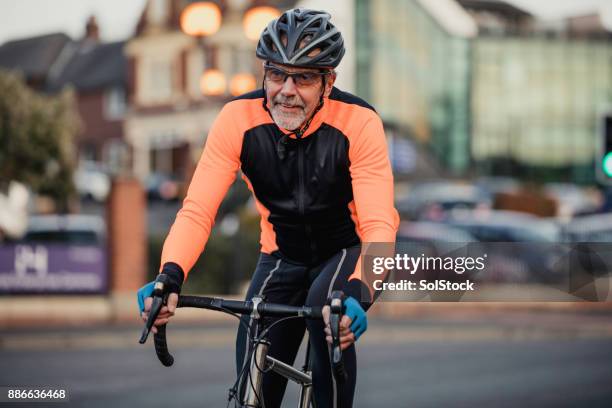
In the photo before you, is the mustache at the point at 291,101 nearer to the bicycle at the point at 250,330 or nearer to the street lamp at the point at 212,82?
the bicycle at the point at 250,330

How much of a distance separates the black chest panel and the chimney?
5336 cm

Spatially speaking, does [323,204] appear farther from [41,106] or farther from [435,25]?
[435,25]

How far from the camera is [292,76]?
3658 millimetres

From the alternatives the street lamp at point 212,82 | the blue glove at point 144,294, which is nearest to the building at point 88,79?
the street lamp at point 212,82

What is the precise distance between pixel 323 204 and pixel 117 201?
15.7 metres

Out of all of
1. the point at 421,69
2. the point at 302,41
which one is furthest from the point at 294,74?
the point at 421,69

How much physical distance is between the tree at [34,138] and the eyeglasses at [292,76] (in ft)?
94.1

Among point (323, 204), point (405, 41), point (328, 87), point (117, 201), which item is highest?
point (405, 41)

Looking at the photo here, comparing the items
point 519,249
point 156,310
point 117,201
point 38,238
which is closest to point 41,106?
point 38,238

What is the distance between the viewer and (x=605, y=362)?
523 inches

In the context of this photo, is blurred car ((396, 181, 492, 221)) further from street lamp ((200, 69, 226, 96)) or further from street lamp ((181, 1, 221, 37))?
street lamp ((181, 1, 221, 37))

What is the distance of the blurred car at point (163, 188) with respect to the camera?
41.2 metres

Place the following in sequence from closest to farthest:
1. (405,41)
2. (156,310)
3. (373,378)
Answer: (156,310)
(373,378)
(405,41)

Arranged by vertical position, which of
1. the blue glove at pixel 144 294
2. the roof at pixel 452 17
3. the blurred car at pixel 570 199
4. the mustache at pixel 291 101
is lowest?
the blurred car at pixel 570 199
